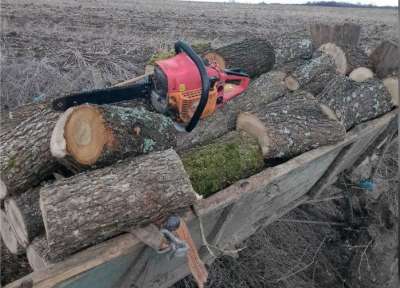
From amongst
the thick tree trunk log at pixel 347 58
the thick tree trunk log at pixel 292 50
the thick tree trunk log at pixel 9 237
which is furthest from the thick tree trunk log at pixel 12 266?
the thick tree trunk log at pixel 347 58

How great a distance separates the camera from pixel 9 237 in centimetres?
240

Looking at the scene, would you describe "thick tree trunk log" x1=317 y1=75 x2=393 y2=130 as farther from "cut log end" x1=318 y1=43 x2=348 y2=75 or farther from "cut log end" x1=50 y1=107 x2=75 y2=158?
"cut log end" x1=50 y1=107 x2=75 y2=158

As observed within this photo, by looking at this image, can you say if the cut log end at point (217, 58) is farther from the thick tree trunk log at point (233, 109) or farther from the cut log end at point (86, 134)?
the cut log end at point (86, 134)

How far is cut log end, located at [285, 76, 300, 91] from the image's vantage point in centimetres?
375

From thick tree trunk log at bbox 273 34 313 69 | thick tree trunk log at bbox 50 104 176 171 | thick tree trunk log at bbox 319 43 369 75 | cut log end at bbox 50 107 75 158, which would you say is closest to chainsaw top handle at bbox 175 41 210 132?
thick tree trunk log at bbox 50 104 176 171

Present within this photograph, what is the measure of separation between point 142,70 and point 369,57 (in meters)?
3.73

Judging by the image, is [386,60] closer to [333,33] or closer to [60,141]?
[333,33]

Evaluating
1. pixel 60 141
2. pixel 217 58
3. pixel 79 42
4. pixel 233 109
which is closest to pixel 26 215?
pixel 60 141

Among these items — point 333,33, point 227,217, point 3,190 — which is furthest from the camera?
point 333,33

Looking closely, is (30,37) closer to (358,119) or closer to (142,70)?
(142,70)

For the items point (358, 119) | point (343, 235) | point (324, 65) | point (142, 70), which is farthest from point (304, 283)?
point (142, 70)

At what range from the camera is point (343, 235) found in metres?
3.95

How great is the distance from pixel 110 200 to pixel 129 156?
40 centimetres

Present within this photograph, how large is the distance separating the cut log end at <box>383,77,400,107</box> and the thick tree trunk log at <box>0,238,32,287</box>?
3.47m
